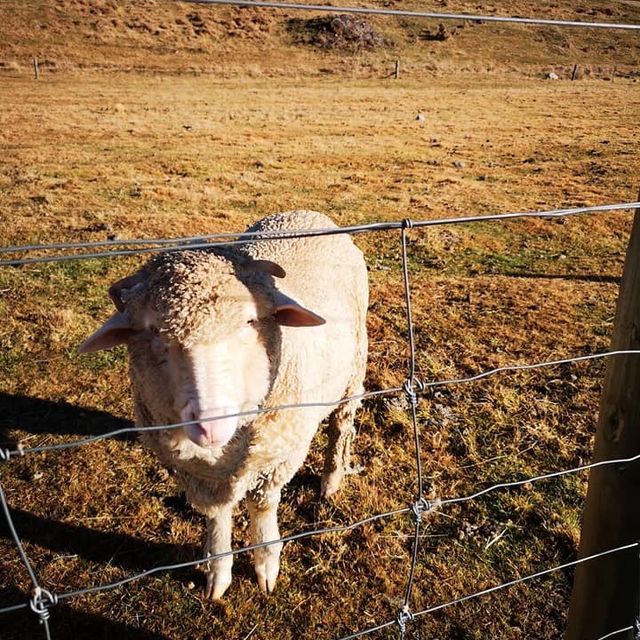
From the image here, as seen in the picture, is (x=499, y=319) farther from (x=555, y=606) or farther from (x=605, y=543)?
(x=605, y=543)

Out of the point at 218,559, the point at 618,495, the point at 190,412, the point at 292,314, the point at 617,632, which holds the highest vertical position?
the point at 292,314

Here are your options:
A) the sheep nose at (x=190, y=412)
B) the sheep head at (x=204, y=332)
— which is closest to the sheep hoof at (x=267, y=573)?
the sheep head at (x=204, y=332)

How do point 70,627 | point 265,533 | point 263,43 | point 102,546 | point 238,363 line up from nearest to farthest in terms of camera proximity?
point 238,363 < point 70,627 < point 265,533 < point 102,546 < point 263,43

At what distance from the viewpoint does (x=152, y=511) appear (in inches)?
133

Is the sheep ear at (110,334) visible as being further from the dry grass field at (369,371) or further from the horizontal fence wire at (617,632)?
the horizontal fence wire at (617,632)

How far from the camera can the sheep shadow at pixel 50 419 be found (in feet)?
13.3

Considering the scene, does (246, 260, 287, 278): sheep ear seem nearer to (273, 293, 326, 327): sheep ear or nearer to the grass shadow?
(273, 293, 326, 327): sheep ear

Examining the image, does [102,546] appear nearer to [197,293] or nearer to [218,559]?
[218,559]

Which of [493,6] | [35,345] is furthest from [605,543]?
[493,6]

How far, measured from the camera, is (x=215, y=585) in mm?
2881

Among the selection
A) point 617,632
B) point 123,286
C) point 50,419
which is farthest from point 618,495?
point 50,419

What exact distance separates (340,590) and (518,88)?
2709 centimetres

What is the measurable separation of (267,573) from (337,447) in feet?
2.86


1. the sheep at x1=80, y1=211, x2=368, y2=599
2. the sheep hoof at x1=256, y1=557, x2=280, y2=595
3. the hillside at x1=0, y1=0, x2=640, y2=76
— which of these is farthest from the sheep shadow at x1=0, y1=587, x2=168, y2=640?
the hillside at x1=0, y1=0, x2=640, y2=76
